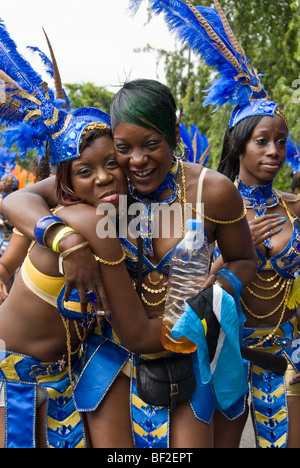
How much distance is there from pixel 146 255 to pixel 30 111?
84cm

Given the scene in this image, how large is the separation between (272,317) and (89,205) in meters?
1.45

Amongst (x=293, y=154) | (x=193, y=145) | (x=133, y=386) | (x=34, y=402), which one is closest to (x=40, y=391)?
(x=34, y=402)

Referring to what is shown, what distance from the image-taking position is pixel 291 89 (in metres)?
7.07

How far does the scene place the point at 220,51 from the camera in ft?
10.4

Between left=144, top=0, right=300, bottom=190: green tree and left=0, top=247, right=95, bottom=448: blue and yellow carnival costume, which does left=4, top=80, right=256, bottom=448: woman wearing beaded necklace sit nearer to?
left=0, top=247, right=95, bottom=448: blue and yellow carnival costume

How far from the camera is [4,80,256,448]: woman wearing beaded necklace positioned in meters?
2.24

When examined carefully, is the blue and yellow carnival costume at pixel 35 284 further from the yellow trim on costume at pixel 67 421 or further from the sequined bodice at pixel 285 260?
the sequined bodice at pixel 285 260

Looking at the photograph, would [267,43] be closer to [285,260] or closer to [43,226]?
[285,260]

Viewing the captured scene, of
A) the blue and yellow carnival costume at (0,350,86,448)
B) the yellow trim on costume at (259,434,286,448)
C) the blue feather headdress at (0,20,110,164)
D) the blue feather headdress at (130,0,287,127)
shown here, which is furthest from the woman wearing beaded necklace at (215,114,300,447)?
the blue feather headdress at (0,20,110,164)

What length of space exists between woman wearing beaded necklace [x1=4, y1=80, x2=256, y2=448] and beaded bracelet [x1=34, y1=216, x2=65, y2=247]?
0.19ft

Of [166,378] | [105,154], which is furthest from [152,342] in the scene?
[105,154]

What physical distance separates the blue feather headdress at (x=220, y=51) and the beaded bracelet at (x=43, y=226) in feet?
4.20

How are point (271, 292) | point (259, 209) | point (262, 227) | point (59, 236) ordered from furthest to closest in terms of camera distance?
point (259, 209)
point (271, 292)
point (262, 227)
point (59, 236)
